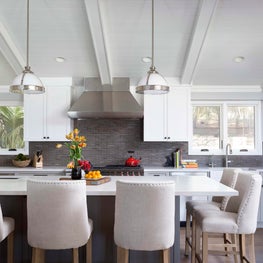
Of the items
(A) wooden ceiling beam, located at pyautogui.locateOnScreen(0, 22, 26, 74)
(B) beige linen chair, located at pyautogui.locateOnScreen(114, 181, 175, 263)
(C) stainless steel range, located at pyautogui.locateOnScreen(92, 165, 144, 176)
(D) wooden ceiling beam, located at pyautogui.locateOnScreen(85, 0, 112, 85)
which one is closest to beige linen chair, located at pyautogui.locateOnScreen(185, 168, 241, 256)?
(B) beige linen chair, located at pyautogui.locateOnScreen(114, 181, 175, 263)

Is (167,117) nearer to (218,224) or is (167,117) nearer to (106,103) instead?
(106,103)

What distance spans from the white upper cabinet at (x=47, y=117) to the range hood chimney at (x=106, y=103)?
8.7 inches

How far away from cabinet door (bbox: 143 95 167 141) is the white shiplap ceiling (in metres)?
0.58

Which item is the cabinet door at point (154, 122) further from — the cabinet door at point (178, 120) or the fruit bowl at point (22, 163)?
the fruit bowl at point (22, 163)

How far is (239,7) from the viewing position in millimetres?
3619

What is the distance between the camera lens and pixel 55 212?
220cm

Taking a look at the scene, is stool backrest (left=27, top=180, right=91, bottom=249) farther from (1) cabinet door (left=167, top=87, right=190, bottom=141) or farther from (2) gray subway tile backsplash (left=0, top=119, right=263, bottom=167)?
(2) gray subway tile backsplash (left=0, top=119, right=263, bottom=167)

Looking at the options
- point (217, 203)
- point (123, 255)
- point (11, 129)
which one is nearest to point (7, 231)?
point (123, 255)

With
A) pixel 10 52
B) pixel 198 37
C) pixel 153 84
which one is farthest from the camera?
pixel 10 52

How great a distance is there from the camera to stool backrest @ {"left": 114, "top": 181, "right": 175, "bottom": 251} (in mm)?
2121

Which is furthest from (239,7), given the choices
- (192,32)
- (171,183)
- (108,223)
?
(108,223)

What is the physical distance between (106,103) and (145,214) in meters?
3.01

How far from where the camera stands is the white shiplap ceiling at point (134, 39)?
12.1 feet

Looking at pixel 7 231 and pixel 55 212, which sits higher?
pixel 55 212
